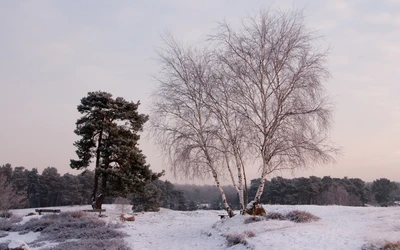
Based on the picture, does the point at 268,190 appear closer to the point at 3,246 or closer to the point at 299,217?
the point at 299,217

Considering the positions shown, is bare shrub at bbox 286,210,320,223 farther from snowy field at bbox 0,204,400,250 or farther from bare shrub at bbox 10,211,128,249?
bare shrub at bbox 10,211,128,249

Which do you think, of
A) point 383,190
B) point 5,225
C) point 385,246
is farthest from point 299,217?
point 383,190

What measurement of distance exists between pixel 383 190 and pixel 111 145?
5747cm

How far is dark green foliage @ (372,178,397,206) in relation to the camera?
5866cm

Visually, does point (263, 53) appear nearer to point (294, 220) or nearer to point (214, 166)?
point (214, 166)

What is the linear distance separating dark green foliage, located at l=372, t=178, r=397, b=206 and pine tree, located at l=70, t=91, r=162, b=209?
5377 centimetres

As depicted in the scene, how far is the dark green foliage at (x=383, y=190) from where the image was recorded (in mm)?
58656

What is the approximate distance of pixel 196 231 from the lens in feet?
52.2

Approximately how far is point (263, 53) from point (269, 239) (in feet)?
31.8

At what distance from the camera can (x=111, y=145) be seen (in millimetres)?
21656

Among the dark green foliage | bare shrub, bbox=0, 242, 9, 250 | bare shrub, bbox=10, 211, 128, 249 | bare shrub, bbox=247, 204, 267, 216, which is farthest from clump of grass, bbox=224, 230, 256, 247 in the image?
the dark green foliage

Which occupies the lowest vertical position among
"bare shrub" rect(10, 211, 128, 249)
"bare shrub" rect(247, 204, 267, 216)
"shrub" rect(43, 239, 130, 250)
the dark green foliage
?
"shrub" rect(43, 239, 130, 250)

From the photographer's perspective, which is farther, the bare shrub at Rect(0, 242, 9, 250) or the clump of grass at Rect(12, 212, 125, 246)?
the clump of grass at Rect(12, 212, 125, 246)

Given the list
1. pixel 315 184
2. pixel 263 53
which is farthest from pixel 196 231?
pixel 315 184
